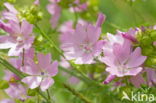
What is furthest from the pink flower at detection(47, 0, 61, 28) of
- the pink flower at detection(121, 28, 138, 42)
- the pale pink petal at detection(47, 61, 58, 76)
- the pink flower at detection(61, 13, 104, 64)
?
the pink flower at detection(121, 28, 138, 42)

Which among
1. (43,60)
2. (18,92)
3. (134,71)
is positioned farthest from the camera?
(18,92)

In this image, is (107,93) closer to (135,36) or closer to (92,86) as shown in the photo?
(92,86)

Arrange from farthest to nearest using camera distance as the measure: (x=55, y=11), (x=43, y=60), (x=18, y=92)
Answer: (x=55, y=11) → (x=18, y=92) → (x=43, y=60)

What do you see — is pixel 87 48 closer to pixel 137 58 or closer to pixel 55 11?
pixel 137 58

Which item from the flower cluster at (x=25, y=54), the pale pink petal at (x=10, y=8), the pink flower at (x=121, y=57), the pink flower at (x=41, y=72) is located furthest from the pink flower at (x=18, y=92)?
the pink flower at (x=121, y=57)

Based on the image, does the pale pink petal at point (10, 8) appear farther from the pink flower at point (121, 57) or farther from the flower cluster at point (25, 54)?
the pink flower at point (121, 57)

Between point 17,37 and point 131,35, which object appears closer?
point 131,35

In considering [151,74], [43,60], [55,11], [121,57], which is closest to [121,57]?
[121,57]

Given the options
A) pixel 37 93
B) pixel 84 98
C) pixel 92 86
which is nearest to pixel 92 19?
pixel 92 86
